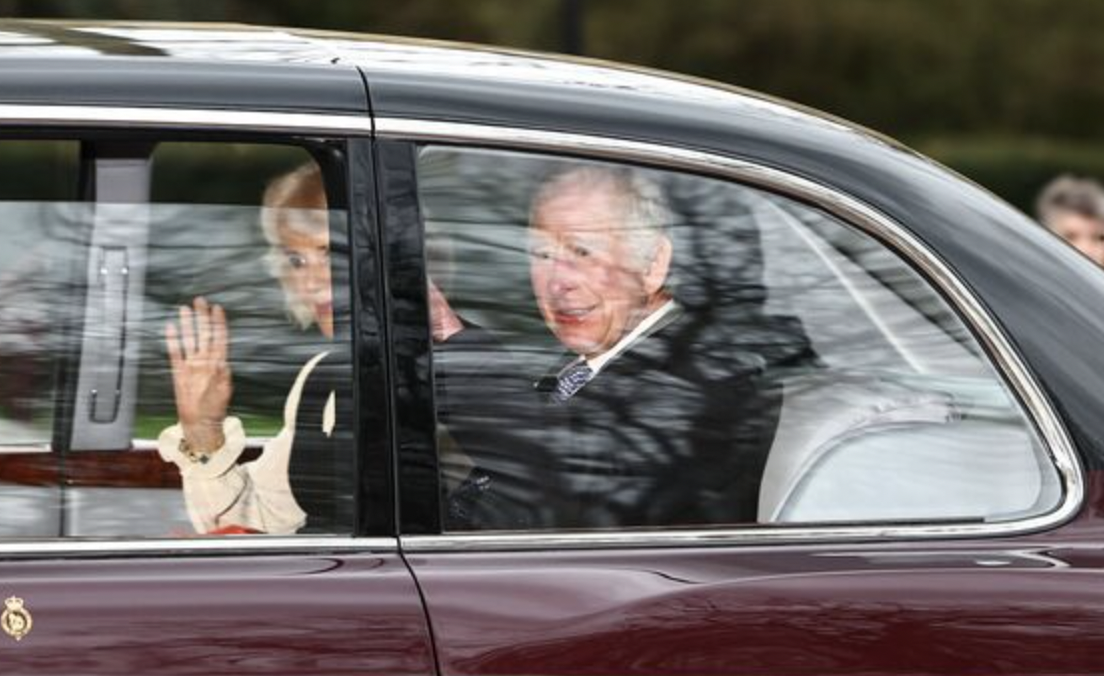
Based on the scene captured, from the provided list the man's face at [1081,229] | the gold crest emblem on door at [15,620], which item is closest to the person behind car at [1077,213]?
the man's face at [1081,229]

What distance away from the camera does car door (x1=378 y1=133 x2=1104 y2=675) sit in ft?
9.39

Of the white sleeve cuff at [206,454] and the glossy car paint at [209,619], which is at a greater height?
the white sleeve cuff at [206,454]

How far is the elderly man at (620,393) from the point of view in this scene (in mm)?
2971

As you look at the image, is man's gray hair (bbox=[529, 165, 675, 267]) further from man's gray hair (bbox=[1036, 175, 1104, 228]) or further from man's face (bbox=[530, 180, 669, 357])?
man's gray hair (bbox=[1036, 175, 1104, 228])

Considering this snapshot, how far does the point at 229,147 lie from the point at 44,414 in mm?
398

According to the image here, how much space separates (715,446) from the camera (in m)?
3.02

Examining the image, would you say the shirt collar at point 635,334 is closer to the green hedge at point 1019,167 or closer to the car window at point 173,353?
the car window at point 173,353

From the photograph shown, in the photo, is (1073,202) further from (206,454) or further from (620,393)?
(206,454)

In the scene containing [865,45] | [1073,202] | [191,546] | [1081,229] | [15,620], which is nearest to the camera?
[15,620]

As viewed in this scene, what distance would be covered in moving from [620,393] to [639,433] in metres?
0.06

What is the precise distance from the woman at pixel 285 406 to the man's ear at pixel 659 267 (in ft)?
1.34

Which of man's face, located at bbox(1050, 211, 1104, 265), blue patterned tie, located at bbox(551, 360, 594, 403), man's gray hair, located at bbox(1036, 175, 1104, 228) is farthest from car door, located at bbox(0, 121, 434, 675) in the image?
man's gray hair, located at bbox(1036, 175, 1104, 228)

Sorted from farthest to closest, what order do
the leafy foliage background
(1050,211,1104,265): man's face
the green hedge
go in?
the leafy foliage background < the green hedge < (1050,211,1104,265): man's face

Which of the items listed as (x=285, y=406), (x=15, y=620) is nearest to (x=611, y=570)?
(x=285, y=406)
